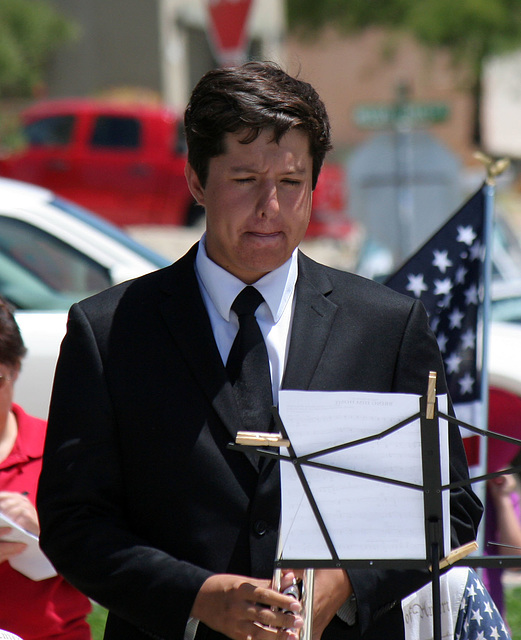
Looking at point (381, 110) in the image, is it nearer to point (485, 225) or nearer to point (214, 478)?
point (485, 225)

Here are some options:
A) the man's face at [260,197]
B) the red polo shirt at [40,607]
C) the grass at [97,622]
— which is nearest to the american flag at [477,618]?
the man's face at [260,197]

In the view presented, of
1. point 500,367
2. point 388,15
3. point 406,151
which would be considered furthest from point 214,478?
point 388,15

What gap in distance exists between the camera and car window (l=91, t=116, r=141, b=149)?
14.7m

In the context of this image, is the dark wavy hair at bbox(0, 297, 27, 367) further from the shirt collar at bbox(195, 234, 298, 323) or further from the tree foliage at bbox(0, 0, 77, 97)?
the tree foliage at bbox(0, 0, 77, 97)

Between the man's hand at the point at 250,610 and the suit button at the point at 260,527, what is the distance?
11 cm

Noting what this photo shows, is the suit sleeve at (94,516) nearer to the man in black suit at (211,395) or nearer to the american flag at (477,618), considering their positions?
the man in black suit at (211,395)

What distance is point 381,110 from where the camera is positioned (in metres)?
8.18

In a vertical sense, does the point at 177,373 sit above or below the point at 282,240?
below

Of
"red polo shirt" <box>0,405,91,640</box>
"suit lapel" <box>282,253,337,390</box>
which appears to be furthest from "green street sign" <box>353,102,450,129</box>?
"suit lapel" <box>282,253,337,390</box>

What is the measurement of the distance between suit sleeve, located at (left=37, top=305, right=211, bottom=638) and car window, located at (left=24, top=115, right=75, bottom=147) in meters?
12.9

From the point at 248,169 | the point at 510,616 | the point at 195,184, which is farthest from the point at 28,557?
the point at 510,616

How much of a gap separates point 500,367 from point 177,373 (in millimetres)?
2581

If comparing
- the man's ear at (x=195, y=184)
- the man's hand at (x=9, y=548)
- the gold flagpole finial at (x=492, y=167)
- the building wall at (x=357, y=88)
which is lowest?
the man's hand at (x=9, y=548)

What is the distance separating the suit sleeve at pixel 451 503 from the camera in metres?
2.02
